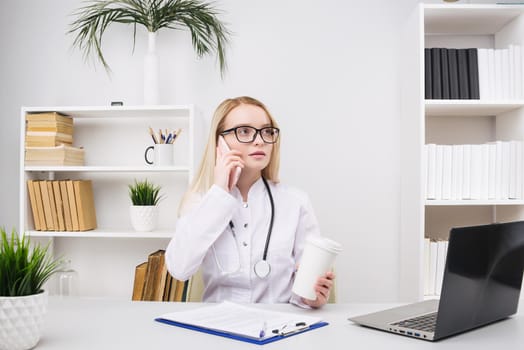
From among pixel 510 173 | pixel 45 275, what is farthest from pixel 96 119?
pixel 510 173

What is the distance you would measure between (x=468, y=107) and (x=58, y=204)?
2.04 metres

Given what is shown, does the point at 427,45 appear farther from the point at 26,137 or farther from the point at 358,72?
the point at 26,137

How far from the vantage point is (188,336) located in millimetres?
1058

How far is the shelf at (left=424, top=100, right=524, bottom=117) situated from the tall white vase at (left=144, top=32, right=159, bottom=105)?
51.9 inches

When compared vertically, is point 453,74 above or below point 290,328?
above

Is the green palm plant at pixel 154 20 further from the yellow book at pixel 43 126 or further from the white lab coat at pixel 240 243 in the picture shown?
the white lab coat at pixel 240 243

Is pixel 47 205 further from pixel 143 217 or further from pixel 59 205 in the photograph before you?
pixel 143 217

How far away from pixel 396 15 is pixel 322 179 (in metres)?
0.96

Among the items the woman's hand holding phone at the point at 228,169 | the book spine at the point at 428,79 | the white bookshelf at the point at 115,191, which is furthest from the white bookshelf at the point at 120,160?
the book spine at the point at 428,79

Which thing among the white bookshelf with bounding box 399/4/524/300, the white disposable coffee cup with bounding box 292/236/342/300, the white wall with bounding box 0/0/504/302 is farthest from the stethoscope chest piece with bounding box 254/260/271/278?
the white wall with bounding box 0/0/504/302

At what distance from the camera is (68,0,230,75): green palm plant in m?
2.59

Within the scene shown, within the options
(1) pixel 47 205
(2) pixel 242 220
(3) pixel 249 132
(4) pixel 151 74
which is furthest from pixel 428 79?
(1) pixel 47 205

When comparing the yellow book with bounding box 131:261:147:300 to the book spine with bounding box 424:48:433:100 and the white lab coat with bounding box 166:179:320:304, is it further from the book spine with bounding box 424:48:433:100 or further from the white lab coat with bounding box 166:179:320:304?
the book spine with bounding box 424:48:433:100

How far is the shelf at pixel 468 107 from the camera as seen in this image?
7.72ft
